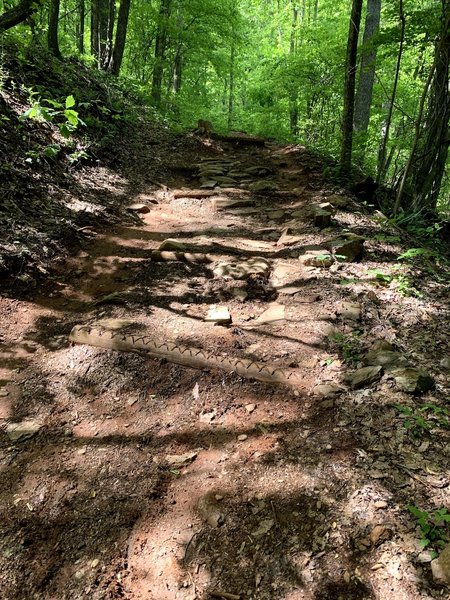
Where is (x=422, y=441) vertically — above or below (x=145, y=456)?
above

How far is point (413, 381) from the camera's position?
2.87 m

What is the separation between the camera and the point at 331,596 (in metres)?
1.83

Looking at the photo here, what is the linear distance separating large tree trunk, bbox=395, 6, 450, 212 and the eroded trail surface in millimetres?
2860

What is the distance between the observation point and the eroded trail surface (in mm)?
2020

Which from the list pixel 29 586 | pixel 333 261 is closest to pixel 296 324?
pixel 333 261

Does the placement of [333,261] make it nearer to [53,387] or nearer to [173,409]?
[173,409]

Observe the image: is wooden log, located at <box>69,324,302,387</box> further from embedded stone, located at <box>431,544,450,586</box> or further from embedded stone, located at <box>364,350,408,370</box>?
embedded stone, located at <box>431,544,450,586</box>

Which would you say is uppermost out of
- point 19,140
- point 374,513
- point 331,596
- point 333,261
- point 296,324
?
point 19,140

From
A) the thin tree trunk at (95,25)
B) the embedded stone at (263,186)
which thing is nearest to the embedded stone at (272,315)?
the embedded stone at (263,186)

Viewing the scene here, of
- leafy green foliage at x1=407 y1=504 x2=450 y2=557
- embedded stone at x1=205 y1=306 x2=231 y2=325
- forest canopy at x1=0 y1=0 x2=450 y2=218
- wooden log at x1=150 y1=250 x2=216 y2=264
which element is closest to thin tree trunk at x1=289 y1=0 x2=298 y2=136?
forest canopy at x1=0 y1=0 x2=450 y2=218

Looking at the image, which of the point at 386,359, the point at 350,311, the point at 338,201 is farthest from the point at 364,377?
the point at 338,201

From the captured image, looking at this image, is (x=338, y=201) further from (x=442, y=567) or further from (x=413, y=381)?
(x=442, y=567)

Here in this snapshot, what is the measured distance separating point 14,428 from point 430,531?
8.61ft

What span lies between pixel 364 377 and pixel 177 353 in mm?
1500
